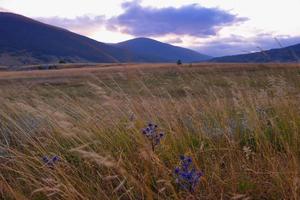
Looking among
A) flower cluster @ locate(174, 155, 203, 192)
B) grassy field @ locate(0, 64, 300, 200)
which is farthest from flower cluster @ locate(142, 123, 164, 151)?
flower cluster @ locate(174, 155, 203, 192)

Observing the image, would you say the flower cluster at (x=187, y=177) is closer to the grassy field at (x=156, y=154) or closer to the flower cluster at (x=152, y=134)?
the grassy field at (x=156, y=154)

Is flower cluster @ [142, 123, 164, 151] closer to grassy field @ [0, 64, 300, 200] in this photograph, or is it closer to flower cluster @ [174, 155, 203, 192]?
grassy field @ [0, 64, 300, 200]

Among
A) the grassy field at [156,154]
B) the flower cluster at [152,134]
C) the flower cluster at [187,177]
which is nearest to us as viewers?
the flower cluster at [187,177]

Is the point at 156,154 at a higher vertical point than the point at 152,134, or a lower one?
lower

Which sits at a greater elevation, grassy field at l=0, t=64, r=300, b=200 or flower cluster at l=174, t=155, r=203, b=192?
flower cluster at l=174, t=155, r=203, b=192

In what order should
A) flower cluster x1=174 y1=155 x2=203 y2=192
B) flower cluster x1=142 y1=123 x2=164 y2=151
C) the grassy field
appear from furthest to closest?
flower cluster x1=142 y1=123 x2=164 y2=151, the grassy field, flower cluster x1=174 y1=155 x2=203 y2=192

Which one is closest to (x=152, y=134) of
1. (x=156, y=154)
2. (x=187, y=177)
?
(x=156, y=154)

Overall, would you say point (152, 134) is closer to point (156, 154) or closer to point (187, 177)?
point (156, 154)

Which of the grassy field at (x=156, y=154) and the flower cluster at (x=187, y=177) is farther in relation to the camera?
the grassy field at (x=156, y=154)

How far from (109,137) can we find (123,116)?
0.73 m

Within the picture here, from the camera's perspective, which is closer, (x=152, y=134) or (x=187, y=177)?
(x=187, y=177)

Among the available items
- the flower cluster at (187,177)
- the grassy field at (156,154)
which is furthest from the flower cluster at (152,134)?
the flower cluster at (187,177)

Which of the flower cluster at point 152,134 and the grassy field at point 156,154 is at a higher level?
the flower cluster at point 152,134

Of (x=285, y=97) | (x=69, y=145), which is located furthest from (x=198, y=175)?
(x=285, y=97)
